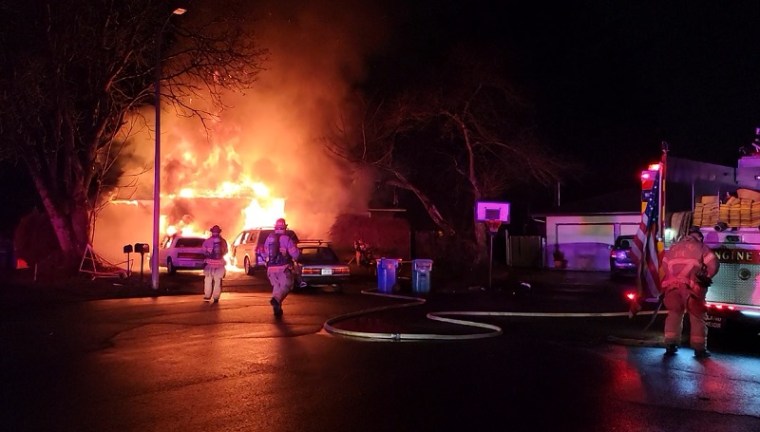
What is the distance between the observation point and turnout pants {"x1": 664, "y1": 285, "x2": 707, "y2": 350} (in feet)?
26.4

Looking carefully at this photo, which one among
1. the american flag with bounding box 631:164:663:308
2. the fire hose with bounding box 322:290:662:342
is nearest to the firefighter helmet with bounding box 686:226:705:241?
the american flag with bounding box 631:164:663:308

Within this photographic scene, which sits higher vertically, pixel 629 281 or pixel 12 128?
pixel 12 128

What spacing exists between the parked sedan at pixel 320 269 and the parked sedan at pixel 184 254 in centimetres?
602

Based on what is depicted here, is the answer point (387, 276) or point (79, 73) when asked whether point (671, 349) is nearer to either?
point (387, 276)

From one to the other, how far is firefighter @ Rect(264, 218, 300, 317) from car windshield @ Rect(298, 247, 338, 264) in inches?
206

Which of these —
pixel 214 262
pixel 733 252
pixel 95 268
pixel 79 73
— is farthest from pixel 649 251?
pixel 79 73

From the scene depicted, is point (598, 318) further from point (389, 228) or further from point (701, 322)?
point (389, 228)

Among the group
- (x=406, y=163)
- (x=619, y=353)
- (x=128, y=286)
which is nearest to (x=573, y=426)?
(x=619, y=353)

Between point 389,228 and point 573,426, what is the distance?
81.4 ft

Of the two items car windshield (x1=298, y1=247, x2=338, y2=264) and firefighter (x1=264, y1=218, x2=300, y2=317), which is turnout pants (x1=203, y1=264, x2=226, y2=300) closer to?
firefighter (x1=264, y1=218, x2=300, y2=317)

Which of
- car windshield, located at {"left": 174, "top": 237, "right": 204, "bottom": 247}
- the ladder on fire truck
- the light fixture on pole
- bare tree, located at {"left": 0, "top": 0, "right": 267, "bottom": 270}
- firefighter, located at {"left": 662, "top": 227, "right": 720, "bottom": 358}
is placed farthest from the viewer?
car windshield, located at {"left": 174, "top": 237, "right": 204, "bottom": 247}

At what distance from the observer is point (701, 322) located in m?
8.05

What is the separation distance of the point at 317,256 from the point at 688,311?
10.6 meters

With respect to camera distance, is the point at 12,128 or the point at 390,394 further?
the point at 12,128
